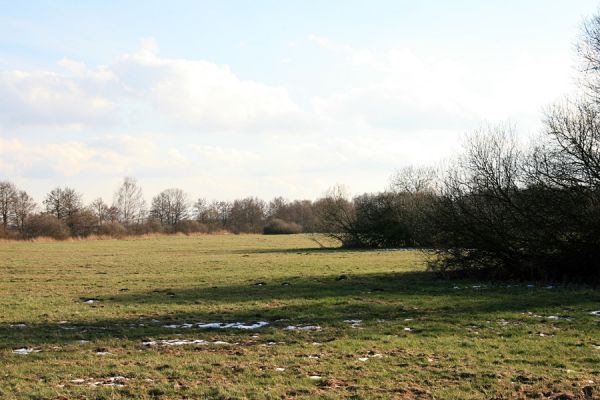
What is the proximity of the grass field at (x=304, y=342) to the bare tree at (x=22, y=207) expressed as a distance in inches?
3385

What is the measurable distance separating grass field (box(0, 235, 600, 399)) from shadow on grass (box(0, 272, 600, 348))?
6 centimetres

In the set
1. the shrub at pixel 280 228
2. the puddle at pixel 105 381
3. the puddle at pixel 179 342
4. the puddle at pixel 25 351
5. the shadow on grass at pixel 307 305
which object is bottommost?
the shadow on grass at pixel 307 305

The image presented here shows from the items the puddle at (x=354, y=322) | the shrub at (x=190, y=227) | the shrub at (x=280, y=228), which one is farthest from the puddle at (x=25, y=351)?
the shrub at (x=280, y=228)

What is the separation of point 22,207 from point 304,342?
10476 cm

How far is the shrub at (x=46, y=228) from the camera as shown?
87188 millimetres

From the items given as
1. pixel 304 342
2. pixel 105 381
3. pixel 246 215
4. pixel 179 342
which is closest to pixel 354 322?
pixel 304 342

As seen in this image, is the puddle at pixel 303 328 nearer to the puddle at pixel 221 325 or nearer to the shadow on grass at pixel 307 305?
the shadow on grass at pixel 307 305

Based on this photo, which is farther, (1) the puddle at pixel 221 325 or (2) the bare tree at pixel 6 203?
(2) the bare tree at pixel 6 203

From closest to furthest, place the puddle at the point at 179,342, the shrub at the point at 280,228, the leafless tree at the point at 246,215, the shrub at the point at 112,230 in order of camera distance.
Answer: the puddle at the point at 179,342 < the shrub at the point at 112,230 < the shrub at the point at 280,228 < the leafless tree at the point at 246,215

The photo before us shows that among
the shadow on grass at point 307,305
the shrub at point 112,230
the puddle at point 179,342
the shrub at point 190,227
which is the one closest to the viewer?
the puddle at point 179,342

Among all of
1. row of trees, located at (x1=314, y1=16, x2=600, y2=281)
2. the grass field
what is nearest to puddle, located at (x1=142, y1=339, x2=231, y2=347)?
the grass field

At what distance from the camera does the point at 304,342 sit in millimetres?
11617

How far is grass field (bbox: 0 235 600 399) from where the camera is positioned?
809 centimetres

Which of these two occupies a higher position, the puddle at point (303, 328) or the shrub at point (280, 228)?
the shrub at point (280, 228)
